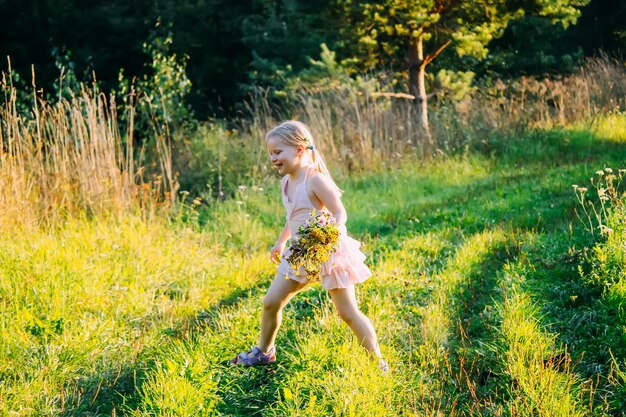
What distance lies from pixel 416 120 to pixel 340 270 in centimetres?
869

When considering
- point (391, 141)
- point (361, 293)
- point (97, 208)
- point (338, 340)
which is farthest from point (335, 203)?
point (391, 141)

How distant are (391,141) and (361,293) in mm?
6688

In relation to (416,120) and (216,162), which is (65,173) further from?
(416,120)

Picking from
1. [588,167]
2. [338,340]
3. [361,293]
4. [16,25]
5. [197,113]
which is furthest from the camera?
[197,113]

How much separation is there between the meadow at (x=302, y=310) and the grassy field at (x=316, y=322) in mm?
14


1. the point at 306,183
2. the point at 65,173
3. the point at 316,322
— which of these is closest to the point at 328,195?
A: the point at 306,183

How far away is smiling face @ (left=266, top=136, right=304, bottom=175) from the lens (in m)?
4.12

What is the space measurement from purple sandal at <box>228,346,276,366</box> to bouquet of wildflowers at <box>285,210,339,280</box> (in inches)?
26.5

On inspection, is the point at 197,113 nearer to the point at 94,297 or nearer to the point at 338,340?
the point at 94,297

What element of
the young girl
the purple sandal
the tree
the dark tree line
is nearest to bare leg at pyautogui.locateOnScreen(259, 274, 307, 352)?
the young girl

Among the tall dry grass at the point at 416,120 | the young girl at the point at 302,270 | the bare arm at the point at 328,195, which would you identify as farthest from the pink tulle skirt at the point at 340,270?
the tall dry grass at the point at 416,120

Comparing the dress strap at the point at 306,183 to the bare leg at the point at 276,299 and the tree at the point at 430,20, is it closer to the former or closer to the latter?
the bare leg at the point at 276,299

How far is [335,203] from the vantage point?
397 centimetres

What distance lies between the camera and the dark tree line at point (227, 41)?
13625mm
